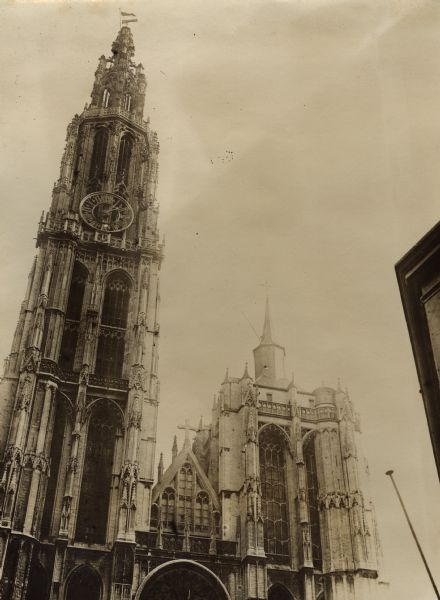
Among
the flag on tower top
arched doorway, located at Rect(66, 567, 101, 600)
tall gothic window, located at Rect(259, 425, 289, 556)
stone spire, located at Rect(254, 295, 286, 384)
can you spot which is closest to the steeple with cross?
stone spire, located at Rect(254, 295, 286, 384)

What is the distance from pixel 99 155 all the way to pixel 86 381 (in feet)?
59.2

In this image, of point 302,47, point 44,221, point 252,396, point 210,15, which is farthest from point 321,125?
point 44,221

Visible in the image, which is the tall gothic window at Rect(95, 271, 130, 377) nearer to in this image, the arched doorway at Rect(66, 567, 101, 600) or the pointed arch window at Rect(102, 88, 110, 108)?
the arched doorway at Rect(66, 567, 101, 600)

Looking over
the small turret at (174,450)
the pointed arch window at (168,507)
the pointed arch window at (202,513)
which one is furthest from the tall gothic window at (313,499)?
the small turret at (174,450)

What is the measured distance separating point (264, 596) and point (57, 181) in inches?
1096

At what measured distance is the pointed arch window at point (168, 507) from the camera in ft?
112

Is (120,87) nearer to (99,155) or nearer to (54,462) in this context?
(99,155)

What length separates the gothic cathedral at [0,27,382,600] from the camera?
102 ft

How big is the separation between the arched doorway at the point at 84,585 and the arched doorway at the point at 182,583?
2154 millimetres

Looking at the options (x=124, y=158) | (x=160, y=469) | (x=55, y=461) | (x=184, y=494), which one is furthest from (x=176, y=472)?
(x=124, y=158)

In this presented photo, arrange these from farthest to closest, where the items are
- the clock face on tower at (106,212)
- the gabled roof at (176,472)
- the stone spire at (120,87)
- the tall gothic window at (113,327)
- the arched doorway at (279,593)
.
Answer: the stone spire at (120,87)
the clock face on tower at (106,212)
the tall gothic window at (113,327)
the gabled roof at (176,472)
the arched doorway at (279,593)

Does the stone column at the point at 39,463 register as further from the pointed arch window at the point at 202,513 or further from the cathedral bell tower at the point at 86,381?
the pointed arch window at the point at 202,513

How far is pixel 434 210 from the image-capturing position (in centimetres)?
1706

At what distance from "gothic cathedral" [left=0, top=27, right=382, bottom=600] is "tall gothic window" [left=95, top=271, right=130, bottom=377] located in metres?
0.08
